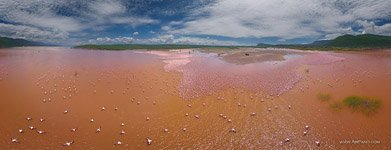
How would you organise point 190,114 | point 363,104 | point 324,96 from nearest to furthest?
point 190,114 < point 363,104 < point 324,96

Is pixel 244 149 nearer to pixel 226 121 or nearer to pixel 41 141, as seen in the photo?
pixel 226 121

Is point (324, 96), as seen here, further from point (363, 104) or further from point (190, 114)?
point (190, 114)

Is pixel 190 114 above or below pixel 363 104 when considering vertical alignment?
below

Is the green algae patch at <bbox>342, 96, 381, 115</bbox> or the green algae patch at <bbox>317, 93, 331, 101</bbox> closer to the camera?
the green algae patch at <bbox>342, 96, 381, 115</bbox>

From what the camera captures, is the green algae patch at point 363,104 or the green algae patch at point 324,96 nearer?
the green algae patch at point 363,104

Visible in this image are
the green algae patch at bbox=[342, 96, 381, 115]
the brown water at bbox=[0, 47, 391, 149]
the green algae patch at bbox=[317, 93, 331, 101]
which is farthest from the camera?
the green algae patch at bbox=[317, 93, 331, 101]

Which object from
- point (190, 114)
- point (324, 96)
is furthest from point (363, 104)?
point (190, 114)

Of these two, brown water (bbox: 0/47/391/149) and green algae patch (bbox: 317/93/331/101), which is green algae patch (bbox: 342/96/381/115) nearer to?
brown water (bbox: 0/47/391/149)

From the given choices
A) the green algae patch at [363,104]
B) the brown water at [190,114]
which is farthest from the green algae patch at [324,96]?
the green algae patch at [363,104]

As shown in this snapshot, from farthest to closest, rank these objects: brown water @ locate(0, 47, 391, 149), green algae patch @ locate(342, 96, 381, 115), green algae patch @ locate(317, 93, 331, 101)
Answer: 1. green algae patch @ locate(317, 93, 331, 101)
2. green algae patch @ locate(342, 96, 381, 115)
3. brown water @ locate(0, 47, 391, 149)

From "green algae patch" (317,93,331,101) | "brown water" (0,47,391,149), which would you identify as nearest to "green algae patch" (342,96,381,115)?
"brown water" (0,47,391,149)

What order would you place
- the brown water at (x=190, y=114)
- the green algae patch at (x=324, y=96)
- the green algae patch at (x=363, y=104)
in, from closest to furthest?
1. the brown water at (x=190, y=114)
2. the green algae patch at (x=363, y=104)
3. the green algae patch at (x=324, y=96)

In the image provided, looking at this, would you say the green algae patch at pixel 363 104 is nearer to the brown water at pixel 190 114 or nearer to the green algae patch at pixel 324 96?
the brown water at pixel 190 114
